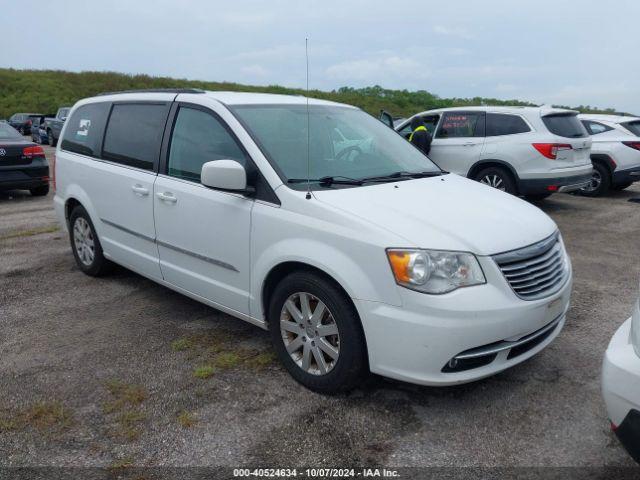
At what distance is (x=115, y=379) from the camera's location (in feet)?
11.5

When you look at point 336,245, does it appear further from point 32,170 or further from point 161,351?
point 32,170

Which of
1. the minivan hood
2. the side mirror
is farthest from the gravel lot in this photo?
the side mirror

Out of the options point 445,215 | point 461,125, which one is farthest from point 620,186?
point 445,215

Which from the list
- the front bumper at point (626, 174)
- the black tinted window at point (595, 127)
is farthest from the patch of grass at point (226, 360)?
the black tinted window at point (595, 127)

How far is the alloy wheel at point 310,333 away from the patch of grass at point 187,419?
2.25 ft

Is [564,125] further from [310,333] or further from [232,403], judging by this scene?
[232,403]

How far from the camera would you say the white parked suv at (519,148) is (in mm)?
8609

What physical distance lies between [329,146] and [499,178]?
5.93 meters

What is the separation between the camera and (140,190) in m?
4.33

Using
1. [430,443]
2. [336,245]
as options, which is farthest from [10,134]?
[430,443]

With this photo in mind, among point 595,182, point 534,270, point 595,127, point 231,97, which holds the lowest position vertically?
point 595,182

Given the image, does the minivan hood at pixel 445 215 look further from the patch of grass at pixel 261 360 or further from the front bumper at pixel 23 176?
the front bumper at pixel 23 176

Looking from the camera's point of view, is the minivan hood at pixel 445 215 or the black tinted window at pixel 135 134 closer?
the minivan hood at pixel 445 215

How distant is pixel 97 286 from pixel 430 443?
363 centimetres
